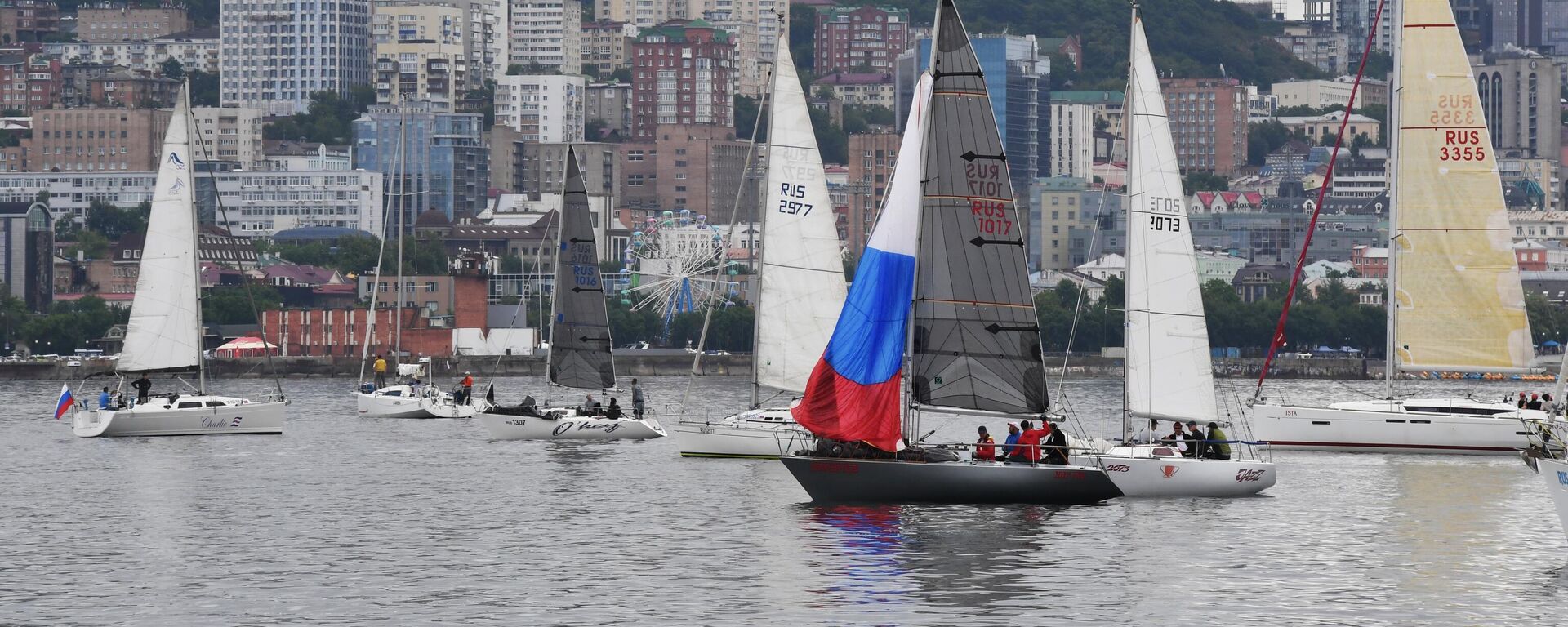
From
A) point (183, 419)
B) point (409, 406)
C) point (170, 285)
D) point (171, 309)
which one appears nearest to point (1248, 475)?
point (183, 419)

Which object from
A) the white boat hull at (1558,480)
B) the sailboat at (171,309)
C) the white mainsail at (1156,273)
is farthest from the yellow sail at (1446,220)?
the sailboat at (171,309)

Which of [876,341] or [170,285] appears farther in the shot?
[170,285]

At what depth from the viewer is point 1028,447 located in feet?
123

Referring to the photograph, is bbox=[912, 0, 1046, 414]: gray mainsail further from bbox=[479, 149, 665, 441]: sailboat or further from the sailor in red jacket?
bbox=[479, 149, 665, 441]: sailboat

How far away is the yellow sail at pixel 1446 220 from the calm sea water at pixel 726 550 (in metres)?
2.36

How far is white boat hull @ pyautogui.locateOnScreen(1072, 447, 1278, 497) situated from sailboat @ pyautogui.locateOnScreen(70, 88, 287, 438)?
2562cm

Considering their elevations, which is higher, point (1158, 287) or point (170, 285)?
point (1158, 287)

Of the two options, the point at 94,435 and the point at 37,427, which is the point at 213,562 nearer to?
the point at 94,435

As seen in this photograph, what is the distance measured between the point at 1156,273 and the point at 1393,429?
12.1m

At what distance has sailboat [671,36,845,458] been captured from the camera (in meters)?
47.8

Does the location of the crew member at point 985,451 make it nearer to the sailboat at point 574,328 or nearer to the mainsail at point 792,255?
the mainsail at point 792,255

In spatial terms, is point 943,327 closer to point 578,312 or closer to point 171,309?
point 578,312

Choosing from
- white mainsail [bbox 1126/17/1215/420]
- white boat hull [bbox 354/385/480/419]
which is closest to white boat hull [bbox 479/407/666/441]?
white boat hull [bbox 354/385/480/419]

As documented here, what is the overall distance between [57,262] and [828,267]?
156226 mm
